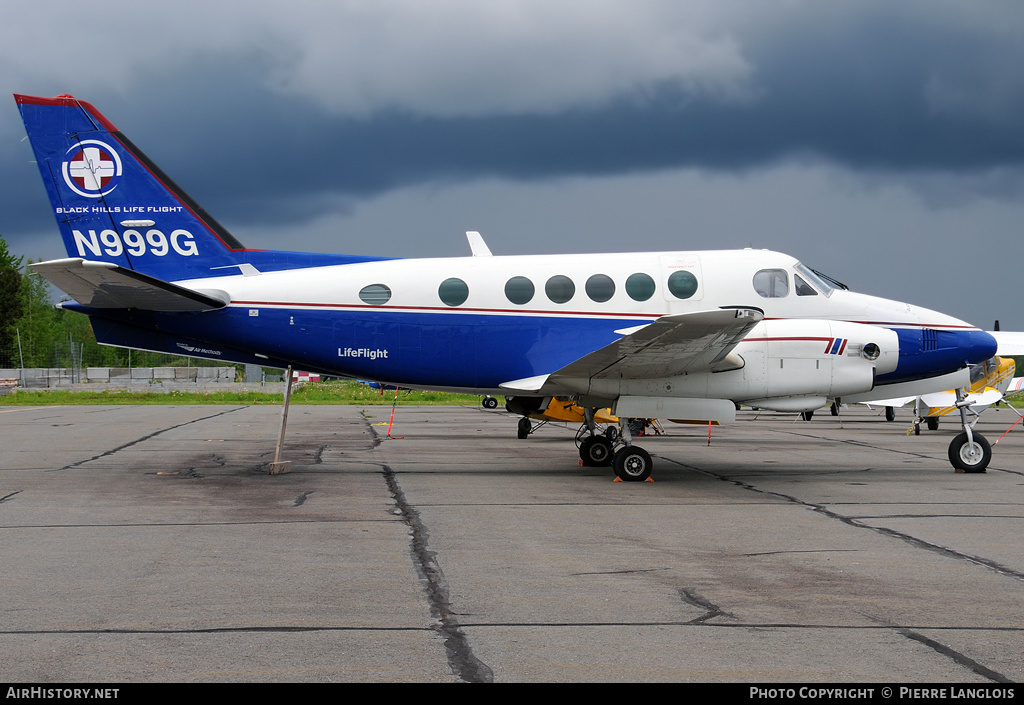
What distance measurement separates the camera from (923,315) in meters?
14.5

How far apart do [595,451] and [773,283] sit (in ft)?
14.0

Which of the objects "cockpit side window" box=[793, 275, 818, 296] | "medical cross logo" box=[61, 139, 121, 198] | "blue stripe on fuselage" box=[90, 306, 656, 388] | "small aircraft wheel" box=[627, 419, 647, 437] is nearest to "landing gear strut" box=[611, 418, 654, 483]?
"blue stripe on fuselage" box=[90, 306, 656, 388]

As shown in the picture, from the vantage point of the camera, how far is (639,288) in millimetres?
14000

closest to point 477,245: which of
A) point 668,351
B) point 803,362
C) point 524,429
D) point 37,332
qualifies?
point 668,351

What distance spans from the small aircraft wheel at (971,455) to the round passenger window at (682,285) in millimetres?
5121

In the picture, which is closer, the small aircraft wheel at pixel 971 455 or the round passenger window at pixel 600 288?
the round passenger window at pixel 600 288

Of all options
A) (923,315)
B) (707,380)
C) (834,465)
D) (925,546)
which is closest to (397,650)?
(925,546)

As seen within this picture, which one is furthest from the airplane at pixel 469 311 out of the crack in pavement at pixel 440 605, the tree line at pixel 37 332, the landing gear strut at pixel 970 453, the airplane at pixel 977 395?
the tree line at pixel 37 332

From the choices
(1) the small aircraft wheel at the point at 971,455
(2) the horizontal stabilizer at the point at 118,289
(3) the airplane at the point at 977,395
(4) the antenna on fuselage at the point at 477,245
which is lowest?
(1) the small aircraft wheel at the point at 971,455

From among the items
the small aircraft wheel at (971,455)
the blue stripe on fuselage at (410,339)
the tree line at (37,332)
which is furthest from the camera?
the tree line at (37,332)

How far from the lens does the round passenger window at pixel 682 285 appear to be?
46.0ft

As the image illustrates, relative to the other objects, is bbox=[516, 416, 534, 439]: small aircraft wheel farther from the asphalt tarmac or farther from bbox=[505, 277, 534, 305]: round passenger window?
bbox=[505, 277, 534, 305]: round passenger window

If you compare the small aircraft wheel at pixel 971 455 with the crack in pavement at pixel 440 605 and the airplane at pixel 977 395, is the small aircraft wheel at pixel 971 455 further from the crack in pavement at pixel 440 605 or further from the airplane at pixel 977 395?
the airplane at pixel 977 395

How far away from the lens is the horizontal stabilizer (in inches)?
464
